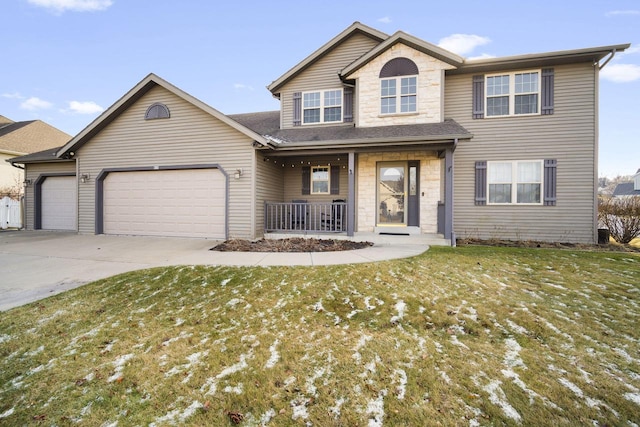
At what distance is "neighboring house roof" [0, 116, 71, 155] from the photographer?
19656 mm

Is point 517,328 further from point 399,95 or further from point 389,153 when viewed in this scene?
point 399,95

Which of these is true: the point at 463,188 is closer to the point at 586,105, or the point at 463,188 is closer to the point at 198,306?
the point at 586,105

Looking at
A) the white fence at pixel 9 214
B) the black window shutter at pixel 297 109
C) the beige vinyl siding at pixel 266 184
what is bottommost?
the white fence at pixel 9 214

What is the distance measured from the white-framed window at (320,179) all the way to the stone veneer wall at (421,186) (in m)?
1.61

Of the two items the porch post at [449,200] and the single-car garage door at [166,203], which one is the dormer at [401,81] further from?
the single-car garage door at [166,203]

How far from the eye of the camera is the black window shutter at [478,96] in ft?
33.3

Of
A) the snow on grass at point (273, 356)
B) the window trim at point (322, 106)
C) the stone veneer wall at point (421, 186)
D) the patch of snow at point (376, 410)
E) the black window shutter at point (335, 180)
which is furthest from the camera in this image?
the black window shutter at point (335, 180)

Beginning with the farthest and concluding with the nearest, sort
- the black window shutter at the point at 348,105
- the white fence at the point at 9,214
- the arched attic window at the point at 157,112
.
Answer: the white fence at the point at 9,214 → the black window shutter at the point at 348,105 → the arched attic window at the point at 157,112

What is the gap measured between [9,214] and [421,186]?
63.4 ft

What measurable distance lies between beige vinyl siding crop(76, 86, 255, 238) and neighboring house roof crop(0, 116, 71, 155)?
14353 millimetres

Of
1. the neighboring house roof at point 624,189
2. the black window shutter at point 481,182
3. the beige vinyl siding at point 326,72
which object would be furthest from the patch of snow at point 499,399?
the neighboring house roof at point 624,189

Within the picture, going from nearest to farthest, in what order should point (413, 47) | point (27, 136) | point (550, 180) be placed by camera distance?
1. point (550, 180)
2. point (413, 47)
3. point (27, 136)

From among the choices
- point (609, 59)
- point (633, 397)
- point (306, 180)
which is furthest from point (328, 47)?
point (633, 397)

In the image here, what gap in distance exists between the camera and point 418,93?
10.2m
